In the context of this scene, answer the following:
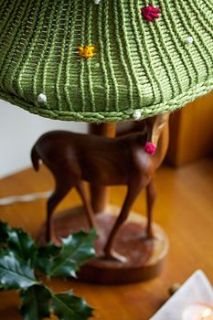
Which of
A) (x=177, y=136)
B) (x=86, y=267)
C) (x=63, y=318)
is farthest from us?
(x=177, y=136)

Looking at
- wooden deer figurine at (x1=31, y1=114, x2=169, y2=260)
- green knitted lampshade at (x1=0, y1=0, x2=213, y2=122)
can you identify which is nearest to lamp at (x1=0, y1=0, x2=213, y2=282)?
green knitted lampshade at (x1=0, y1=0, x2=213, y2=122)

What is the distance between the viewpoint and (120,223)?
0.73m

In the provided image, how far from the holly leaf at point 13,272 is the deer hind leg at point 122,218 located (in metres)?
0.13

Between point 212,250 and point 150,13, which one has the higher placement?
point 150,13

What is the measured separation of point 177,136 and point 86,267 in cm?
32

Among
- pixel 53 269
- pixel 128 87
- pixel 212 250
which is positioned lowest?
pixel 212 250

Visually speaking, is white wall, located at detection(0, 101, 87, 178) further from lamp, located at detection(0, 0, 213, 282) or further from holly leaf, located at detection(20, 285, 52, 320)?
lamp, located at detection(0, 0, 213, 282)

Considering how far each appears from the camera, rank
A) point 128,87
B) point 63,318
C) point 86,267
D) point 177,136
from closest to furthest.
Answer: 1. point 128,87
2. point 63,318
3. point 86,267
4. point 177,136

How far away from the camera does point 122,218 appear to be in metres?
0.72

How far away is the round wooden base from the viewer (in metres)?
0.76

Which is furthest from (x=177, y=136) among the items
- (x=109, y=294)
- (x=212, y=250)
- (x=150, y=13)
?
(x=150, y=13)

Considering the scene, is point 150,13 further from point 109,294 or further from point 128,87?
point 109,294

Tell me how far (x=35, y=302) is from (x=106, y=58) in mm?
367

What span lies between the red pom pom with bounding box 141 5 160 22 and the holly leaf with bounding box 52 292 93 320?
38 centimetres
